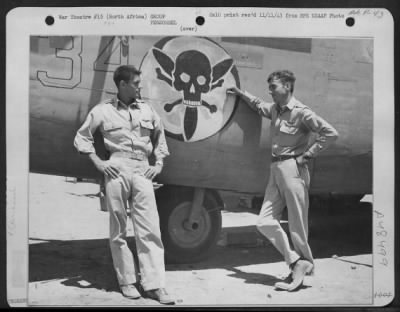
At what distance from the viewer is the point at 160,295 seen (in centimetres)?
634

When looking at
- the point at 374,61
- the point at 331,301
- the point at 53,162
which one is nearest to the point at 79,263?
the point at 53,162

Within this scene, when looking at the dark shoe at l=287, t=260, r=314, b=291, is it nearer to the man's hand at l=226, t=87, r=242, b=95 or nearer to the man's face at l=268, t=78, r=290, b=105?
the man's face at l=268, t=78, r=290, b=105

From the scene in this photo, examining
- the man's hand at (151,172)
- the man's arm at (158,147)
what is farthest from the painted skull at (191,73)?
the man's hand at (151,172)

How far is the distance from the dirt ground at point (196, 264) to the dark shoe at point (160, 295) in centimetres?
5

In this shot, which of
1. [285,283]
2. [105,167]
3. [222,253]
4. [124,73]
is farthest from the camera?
[222,253]

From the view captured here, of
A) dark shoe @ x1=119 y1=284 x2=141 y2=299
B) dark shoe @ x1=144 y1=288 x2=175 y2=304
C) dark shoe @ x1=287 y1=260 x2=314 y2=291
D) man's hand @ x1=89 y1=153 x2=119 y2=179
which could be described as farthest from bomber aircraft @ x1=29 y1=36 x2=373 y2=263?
dark shoe @ x1=287 y1=260 x2=314 y2=291

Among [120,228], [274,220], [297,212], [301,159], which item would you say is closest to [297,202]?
[297,212]

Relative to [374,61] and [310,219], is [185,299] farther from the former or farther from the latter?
[374,61]

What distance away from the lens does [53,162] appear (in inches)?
250

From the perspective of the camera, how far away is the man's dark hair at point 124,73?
627 cm

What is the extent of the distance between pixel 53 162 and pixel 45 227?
0.59 metres

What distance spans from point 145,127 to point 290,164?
4.38 ft

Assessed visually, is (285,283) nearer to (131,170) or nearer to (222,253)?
(222,253)

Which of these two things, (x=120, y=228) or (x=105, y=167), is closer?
(x=105, y=167)
